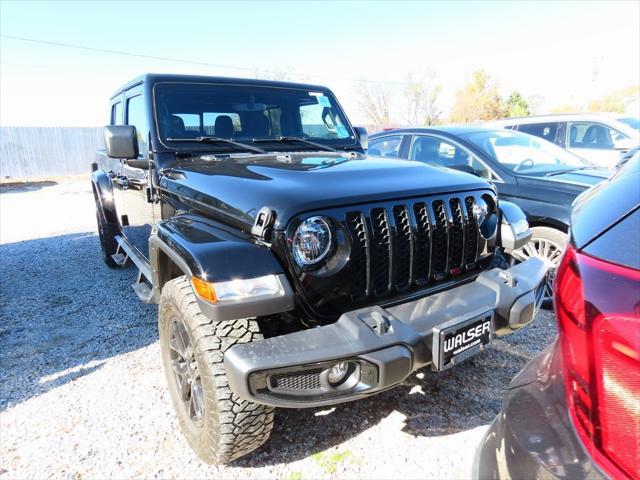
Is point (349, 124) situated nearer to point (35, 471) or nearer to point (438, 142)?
point (438, 142)

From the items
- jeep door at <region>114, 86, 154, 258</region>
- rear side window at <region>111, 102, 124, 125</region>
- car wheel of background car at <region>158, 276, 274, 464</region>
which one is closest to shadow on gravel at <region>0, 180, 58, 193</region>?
rear side window at <region>111, 102, 124, 125</region>

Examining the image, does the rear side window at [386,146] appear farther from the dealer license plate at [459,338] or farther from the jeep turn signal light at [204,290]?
the jeep turn signal light at [204,290]

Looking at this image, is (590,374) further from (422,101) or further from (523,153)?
(422,101)

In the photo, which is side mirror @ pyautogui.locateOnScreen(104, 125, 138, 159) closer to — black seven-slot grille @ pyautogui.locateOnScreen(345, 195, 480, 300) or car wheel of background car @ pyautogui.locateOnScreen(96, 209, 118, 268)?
black seven-slot grille @ pyautogui.locateOnScreen(345, 195, 480, 300)

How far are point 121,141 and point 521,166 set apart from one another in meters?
3.79

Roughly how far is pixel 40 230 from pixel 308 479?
830 cm

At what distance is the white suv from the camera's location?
7059 millimetres

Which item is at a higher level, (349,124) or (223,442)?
(349,124)

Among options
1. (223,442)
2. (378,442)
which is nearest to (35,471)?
(223,442)

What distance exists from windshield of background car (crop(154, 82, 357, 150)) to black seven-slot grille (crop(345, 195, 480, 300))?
1.45 metres

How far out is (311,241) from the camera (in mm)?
1846

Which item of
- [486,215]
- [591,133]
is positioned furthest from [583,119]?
[486,215]

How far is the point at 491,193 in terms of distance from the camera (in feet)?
8.16

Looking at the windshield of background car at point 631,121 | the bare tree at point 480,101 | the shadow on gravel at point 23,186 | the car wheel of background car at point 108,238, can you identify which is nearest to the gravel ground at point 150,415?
the car wheel of background car at point 108,238
